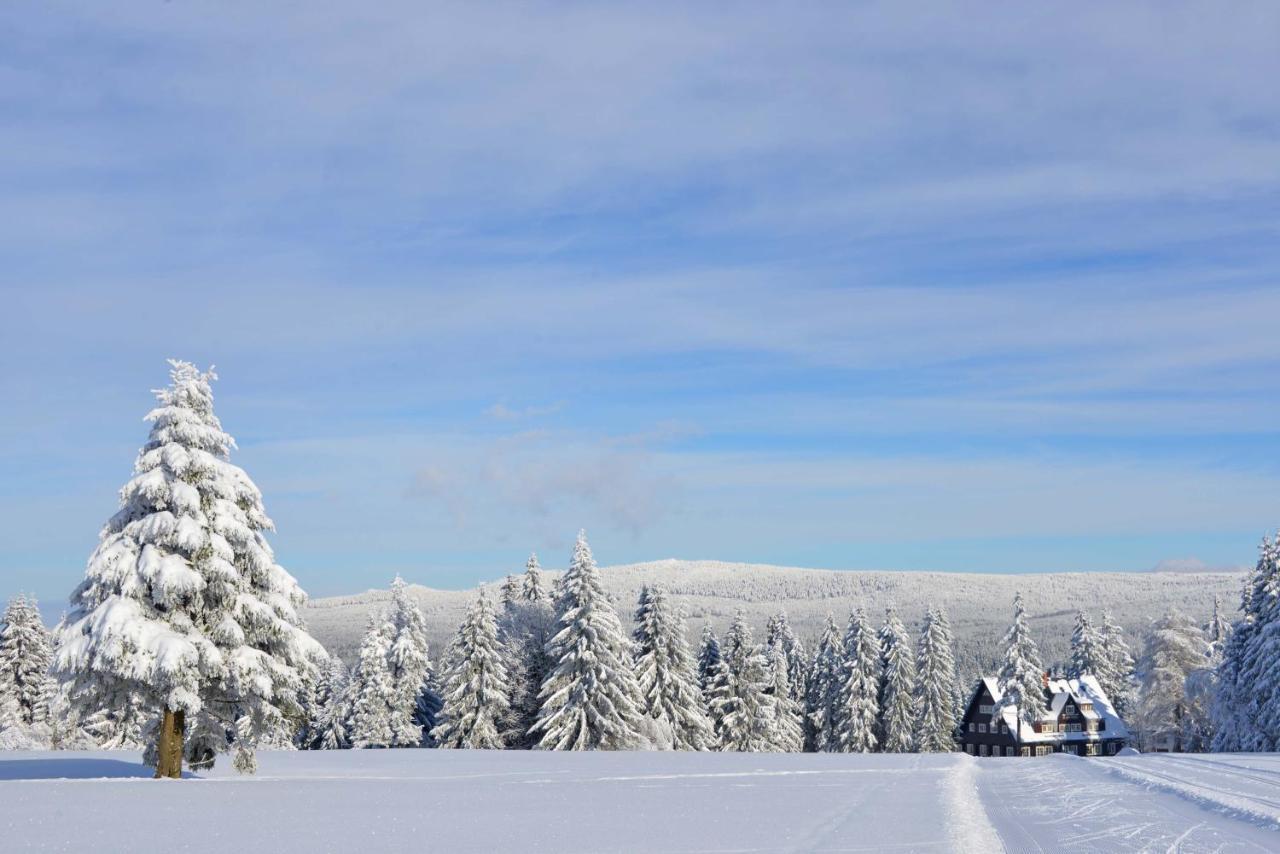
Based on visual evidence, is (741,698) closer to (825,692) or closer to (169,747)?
(825,692)

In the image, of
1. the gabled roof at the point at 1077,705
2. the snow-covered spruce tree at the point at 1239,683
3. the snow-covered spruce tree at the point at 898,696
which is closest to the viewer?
the snow-covered spruce tree at the point at 1239,683

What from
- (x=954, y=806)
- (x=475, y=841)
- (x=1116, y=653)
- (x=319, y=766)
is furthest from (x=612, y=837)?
(x=1116, y=653)

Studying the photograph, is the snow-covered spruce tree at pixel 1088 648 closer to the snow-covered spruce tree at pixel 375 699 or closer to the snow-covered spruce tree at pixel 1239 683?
the snow-covered spruce tree at pixel 1239 683

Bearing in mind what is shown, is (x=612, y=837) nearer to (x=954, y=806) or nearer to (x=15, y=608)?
(x=954, y=806)

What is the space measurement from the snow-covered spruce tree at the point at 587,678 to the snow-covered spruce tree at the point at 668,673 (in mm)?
6613

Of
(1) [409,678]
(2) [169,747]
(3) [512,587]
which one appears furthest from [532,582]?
(2) [169,747]

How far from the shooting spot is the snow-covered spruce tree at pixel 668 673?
63.5 meters

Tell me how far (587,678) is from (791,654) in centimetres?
5365

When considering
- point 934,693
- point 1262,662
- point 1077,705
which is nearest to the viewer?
point 1262,662

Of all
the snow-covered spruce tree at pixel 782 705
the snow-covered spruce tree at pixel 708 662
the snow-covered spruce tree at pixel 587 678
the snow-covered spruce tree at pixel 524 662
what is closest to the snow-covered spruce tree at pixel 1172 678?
the snow-covered spruce tree at pixel 782 705

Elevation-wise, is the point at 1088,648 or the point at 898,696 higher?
the point at 1088,648

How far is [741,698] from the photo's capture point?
7556 cm

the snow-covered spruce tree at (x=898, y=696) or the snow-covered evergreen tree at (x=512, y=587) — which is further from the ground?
the snow-covered evergreen tree at (x=512, y=587)

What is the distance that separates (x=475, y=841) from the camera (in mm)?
15539
